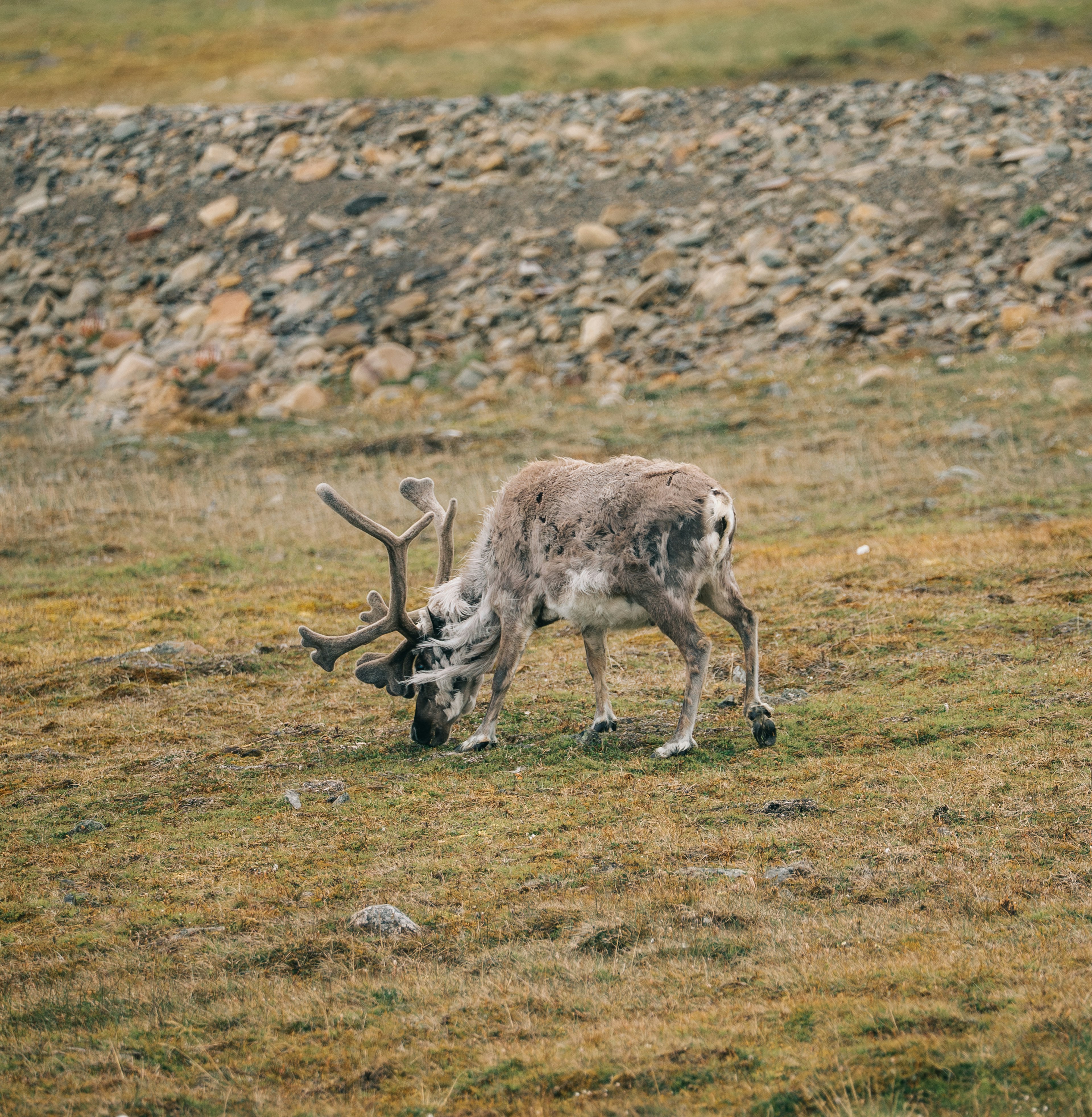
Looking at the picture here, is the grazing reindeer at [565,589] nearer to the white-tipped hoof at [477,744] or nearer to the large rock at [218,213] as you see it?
the white-tipped hoof at [477,744]

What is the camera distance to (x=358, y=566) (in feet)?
64.1

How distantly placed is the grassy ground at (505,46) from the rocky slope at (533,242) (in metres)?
4.69

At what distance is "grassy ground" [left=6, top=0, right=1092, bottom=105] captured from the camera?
156 feet

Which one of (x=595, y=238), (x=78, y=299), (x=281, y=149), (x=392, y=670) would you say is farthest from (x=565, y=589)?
(x=281, y=149)

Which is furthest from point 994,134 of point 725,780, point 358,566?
point 725,780

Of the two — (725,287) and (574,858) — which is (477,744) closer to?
(574,858)

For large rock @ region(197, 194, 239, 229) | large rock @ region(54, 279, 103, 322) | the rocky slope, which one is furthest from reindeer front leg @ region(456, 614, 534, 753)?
large rock @ region(197, 194, 239, 229)

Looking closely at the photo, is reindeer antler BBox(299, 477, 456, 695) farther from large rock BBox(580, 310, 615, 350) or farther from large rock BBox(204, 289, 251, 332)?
large rock BBox(204, 289, 251, 332)

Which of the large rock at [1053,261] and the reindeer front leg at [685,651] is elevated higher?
the reindeer front leg at [685,651]

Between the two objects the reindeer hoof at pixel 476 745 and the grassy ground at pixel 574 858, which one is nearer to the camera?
the grassy ground at pixel 574 858

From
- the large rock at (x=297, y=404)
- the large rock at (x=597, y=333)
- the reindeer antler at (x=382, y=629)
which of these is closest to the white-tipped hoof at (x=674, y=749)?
the reindeer antler at (x=382, y=629)

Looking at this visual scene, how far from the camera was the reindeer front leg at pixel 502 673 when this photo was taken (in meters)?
11.4

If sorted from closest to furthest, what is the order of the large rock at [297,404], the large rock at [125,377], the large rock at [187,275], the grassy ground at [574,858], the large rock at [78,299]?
the grassy ground at [574,858] → the large rock at [297,404] → the large rock at [125,377] → the large rock at [187,275] → the large rock at [78,299]

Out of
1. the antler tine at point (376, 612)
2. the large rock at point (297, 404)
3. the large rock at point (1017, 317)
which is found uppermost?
the antler tine at point (376, 612)
